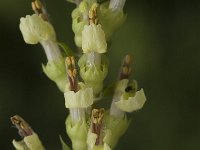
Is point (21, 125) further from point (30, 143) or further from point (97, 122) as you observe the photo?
point (97, 122)

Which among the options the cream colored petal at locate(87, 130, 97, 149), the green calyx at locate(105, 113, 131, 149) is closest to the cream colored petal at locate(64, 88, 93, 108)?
the cream colored petal at locate(87, 130, 97, 149)

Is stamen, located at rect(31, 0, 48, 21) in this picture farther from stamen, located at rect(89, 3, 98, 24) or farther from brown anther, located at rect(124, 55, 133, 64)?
brown anther, located at rect(124, 55, 133, 64)

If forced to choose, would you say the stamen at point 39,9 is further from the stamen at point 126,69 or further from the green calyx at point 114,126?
the green calyx at point 114,126

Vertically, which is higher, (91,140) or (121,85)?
(121,85)

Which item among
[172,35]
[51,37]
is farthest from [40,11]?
[172,35]

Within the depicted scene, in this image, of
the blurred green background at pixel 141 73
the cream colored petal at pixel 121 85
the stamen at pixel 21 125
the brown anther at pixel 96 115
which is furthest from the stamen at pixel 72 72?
the blurred green background at pixel 141 73

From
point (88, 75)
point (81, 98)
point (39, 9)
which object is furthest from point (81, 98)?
point (39, 9)

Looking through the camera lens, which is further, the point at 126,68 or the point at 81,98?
the point at 126,68
